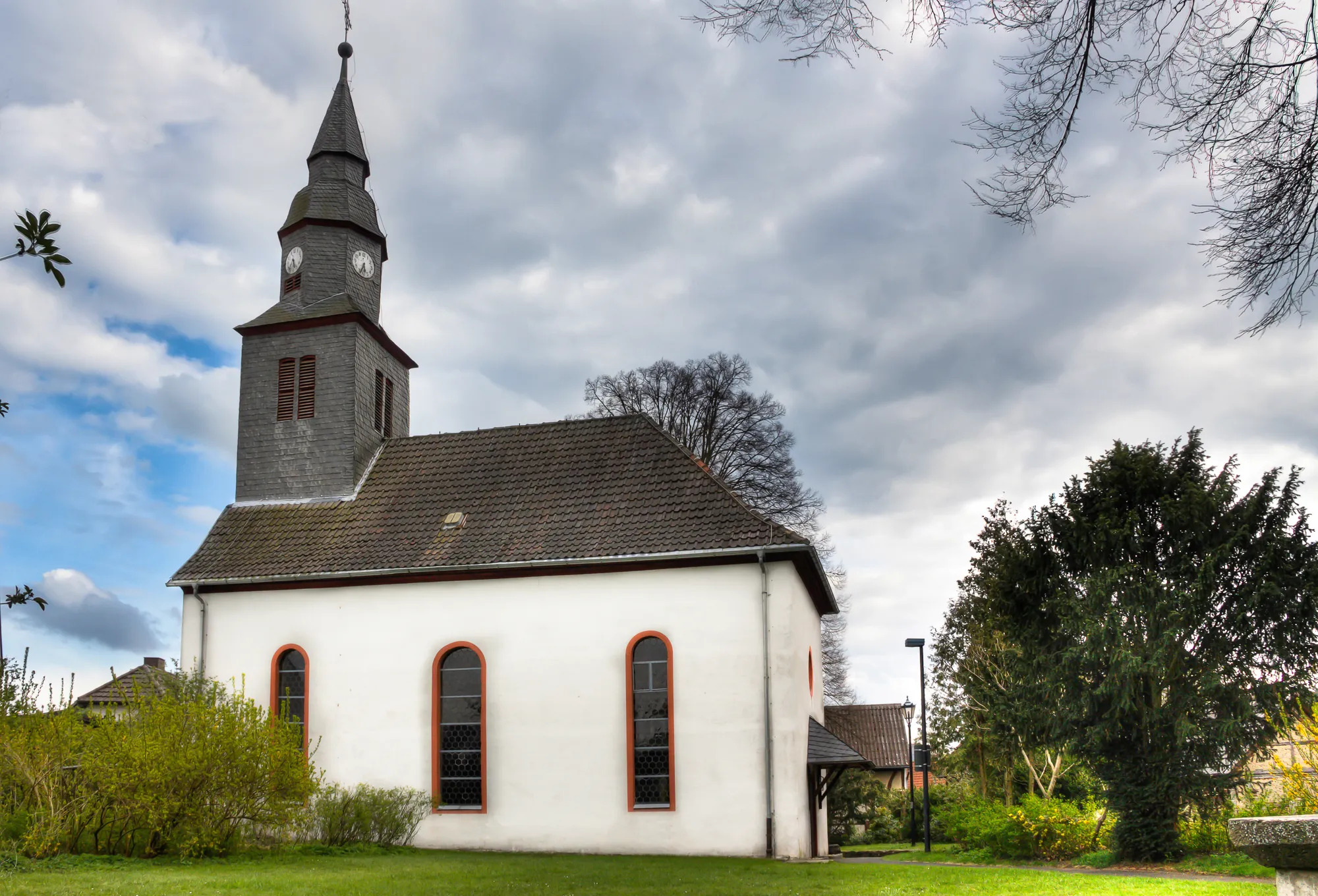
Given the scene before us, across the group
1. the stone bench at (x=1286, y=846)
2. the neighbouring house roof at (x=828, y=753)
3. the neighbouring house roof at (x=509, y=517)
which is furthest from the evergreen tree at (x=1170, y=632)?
the stone bench at (x=1286, y=846)

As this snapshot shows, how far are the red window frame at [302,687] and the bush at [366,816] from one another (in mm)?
1658

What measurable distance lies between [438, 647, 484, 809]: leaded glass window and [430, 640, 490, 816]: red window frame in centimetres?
6

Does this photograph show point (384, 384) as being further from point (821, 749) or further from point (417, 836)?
point (821, 749)

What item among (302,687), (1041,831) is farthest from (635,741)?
(1041,831)

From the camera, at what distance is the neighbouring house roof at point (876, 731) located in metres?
41.1

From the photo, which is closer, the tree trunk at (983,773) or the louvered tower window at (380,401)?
the louvered tower window at (380,401)

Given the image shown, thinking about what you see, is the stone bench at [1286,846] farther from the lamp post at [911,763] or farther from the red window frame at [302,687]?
the lamp post at [911,763]

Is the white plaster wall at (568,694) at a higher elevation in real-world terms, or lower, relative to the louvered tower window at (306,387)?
lower

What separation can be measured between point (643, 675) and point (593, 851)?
3.12 meters

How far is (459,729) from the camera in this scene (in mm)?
19688

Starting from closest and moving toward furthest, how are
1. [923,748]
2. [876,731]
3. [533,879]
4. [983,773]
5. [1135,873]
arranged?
[533,879], [1135,873], [923,748], [983,773], [876,731]

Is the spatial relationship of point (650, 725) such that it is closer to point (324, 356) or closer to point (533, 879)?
point (533, 879)

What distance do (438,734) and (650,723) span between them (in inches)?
162

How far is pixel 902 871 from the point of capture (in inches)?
595
